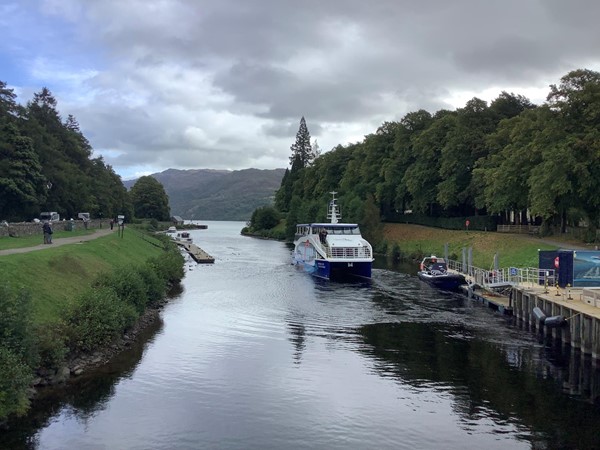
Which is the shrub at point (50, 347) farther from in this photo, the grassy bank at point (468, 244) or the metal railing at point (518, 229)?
the metal railing at point (518, 229)

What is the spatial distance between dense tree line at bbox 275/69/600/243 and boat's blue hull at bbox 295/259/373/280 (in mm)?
18659

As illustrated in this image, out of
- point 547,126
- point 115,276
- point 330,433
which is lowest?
point 330,433

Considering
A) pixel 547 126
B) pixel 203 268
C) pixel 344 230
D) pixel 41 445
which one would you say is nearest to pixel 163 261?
pixel 203 268

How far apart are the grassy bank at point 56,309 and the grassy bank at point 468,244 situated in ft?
123

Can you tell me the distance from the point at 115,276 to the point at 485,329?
2324cm

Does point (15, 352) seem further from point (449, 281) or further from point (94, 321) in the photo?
point (449, 281)

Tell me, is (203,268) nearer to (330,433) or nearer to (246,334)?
(246,334)

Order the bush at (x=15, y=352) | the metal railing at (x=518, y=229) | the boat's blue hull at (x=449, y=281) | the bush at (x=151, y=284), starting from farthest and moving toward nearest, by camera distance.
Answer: the metal railing at (x=518, y=229) → the boat's blue hull at (x=449, y=281) → the bush at (x=151, y=284) → the bush at (x=15, y=352)

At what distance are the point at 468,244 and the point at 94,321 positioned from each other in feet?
188

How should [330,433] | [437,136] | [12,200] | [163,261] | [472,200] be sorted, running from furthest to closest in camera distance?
[437,136] < [472,200] < [12,200] < [163,261] < [330,433]

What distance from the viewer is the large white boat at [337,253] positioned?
59688 millimetres

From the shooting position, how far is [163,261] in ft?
179

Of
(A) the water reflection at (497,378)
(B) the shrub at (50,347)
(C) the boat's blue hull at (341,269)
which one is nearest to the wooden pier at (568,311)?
(A) the water reflection at (497,378)

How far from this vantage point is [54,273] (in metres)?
33.6
